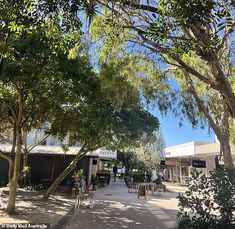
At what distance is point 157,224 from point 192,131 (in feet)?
11.0

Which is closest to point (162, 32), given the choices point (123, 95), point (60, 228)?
point (123, 95)

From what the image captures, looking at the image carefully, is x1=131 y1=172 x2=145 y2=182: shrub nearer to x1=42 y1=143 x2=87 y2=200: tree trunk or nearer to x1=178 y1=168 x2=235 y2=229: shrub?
x1=42 y1=143 x2=87 y2=200: tree trunk

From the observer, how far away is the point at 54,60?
8359 mm

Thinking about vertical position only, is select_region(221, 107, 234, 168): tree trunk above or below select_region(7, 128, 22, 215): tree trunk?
above

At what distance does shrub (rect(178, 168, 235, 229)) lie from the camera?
222 inches

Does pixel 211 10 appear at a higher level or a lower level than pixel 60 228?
higher

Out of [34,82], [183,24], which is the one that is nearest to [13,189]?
[34,82]

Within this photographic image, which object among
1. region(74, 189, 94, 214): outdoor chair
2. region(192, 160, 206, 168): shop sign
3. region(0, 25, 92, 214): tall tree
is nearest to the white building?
region(192, 160, 206, 168): shop sign

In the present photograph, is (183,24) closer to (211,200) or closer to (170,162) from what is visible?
(211,200)

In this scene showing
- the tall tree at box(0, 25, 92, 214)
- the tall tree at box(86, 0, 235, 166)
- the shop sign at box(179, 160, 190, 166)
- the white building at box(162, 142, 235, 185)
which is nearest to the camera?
the tall tree at box(86, 0, 235, 166)

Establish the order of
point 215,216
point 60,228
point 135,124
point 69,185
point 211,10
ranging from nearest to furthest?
point 211,10 → point 215,216 → point 60,228 → point 135,124 → point 69,185

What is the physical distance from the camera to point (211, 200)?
19.4 feet

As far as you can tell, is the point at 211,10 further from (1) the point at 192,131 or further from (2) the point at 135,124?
(2) the point at 135,124

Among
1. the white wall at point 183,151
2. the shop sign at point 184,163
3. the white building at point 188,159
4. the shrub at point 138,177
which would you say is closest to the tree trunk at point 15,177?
the white building at point 188,159
